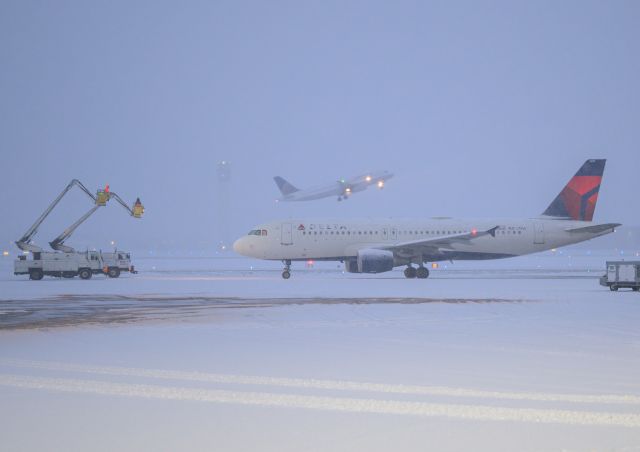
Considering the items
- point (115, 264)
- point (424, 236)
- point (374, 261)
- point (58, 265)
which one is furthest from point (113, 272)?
point (424, 236)

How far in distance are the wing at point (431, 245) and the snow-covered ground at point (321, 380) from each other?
22560 mm

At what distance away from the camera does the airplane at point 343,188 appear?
117 m

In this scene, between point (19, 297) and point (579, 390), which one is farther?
point (19, 297)

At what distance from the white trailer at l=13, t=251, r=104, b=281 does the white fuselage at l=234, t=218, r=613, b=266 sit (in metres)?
10.9

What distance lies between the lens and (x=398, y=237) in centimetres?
4816

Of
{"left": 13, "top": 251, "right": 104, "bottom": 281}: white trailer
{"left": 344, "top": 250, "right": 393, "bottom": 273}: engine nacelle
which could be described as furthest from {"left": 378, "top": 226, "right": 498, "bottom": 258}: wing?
{"left": 13, "top": 251, "right": 104, "bottom": 281}: white trailer

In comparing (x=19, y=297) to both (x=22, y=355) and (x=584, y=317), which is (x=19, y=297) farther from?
(x=584, y=317)

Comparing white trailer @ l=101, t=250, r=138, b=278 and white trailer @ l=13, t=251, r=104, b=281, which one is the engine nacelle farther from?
white trailer @ l=13, t=251, r=104, b=281

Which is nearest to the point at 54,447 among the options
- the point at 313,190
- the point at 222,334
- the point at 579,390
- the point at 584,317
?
the point at 579,390

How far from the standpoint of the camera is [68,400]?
32.0 feet

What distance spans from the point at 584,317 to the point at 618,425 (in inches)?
526

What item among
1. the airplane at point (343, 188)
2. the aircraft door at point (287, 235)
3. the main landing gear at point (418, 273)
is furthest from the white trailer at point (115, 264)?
the airplane at point (343, 188)

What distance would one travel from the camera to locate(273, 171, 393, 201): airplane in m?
117

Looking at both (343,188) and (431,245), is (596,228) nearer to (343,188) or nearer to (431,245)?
(431,245)
